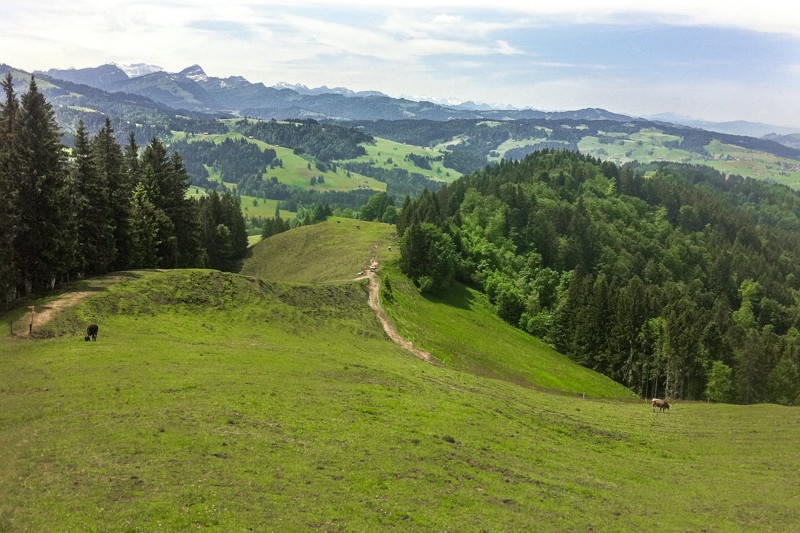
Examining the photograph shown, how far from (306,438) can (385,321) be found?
49367 mm

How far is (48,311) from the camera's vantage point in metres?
49.9

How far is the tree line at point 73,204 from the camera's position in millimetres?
56844

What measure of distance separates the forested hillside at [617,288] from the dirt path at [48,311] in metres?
67.0

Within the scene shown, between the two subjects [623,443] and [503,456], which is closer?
[503,456]

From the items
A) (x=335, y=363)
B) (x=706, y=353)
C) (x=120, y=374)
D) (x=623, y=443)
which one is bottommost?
(x=706, y=353)

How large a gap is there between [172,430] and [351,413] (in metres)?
13.1

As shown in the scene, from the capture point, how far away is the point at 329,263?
12088 centimetres

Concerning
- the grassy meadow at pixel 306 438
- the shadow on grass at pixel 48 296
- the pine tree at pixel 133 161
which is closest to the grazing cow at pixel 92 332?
the grassy meadow at pixel 306 438

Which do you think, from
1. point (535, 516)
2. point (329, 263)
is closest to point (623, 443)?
Answer: point (535, 516)

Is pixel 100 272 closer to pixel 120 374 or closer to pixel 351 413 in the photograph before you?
pixel 120 374

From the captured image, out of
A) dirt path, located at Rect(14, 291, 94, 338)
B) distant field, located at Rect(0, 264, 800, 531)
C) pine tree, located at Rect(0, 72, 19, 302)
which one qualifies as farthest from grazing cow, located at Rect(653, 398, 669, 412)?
pine tree, located at Rect(0, 72, 19, 302)

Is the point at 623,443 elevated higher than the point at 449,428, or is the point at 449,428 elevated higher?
the point at 449,428

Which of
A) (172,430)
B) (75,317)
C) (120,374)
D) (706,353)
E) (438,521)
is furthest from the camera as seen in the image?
(706,353)

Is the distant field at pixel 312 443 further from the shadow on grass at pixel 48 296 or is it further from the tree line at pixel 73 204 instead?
the tree line at pixel 73 204
